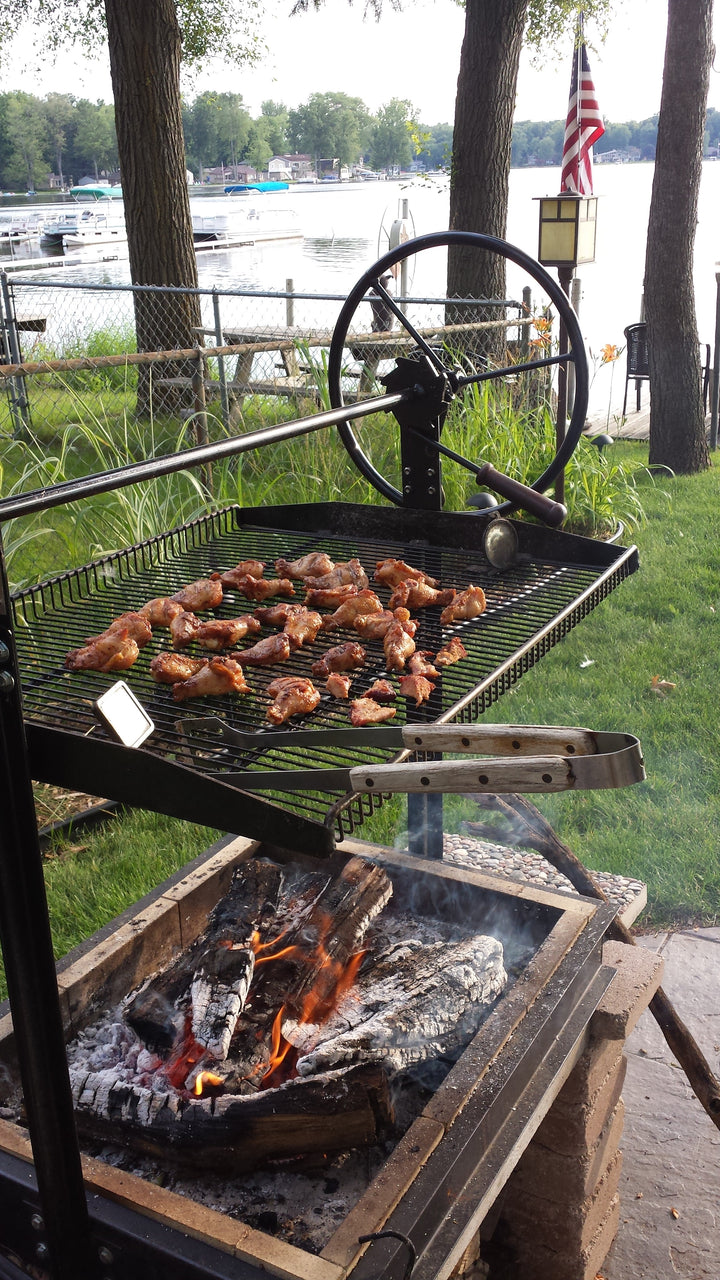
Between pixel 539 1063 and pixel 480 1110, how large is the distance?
0.63 feet

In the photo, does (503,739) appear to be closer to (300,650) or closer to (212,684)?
(212,684)

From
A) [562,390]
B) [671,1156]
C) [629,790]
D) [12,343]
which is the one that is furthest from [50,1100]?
[12,343]

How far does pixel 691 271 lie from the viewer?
8.44 meters

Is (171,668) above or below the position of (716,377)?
above

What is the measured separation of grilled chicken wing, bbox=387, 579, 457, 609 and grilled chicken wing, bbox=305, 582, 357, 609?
94 millimetres

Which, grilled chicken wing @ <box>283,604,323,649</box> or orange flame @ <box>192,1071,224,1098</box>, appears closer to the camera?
orange flame @ <box>192,1071,224,1098</box>

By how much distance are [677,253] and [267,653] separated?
7.76 m

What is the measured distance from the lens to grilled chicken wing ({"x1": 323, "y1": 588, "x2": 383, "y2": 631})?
2070mm

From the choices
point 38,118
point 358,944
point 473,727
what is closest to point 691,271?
point 358,944

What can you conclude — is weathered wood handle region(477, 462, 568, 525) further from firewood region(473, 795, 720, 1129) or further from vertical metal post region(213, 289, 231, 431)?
vertical metal post region(213, 289, 231, 431)

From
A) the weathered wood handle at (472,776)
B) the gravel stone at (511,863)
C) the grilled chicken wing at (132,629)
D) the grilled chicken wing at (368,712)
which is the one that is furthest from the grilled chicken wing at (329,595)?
the gravel stone at (511,863)

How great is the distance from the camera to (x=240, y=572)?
90.0 inches

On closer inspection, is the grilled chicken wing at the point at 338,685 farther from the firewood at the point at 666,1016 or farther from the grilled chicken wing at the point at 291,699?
the firewood at the point at 666,1016

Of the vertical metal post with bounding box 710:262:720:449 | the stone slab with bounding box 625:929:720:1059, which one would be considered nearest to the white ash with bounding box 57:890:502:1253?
the stone slab with bounding box 625:929:720:1059
